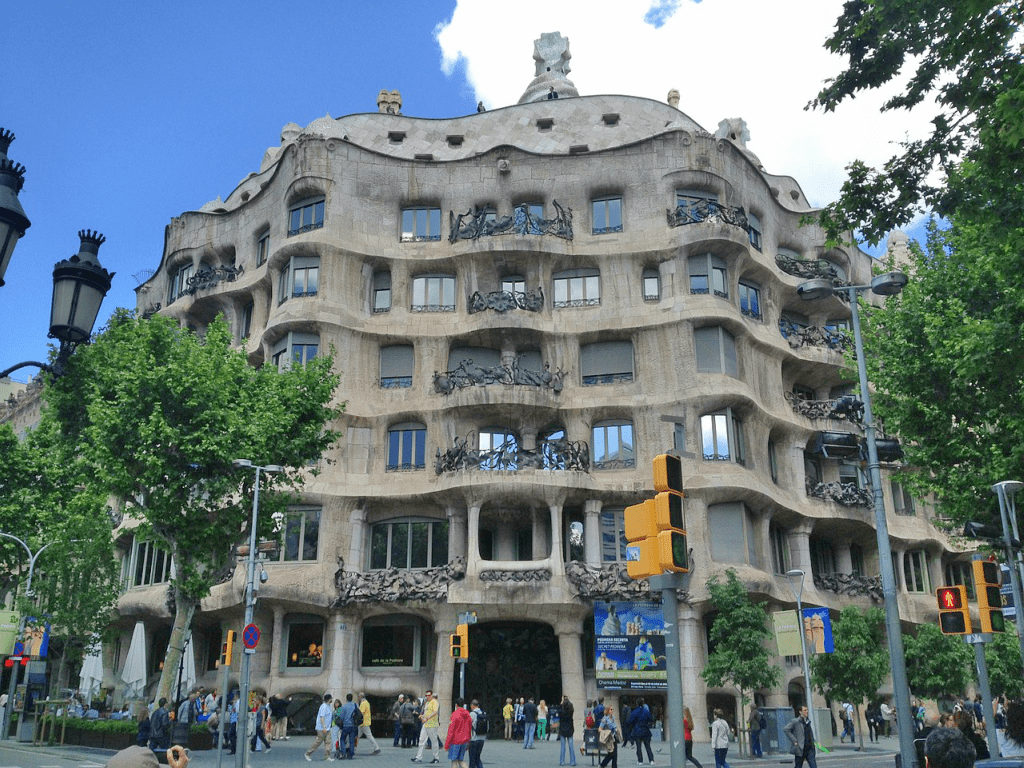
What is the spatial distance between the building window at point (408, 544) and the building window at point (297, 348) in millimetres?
7426

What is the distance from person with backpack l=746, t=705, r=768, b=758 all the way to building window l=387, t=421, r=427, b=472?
1593cm

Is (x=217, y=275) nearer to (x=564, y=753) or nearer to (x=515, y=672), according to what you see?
(x=515, y=672)

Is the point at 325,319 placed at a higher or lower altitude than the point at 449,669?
higher

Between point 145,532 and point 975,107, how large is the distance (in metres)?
24.8

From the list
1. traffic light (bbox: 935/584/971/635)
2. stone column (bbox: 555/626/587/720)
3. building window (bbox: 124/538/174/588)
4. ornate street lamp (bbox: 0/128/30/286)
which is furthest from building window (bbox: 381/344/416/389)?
ornate street lamp (bbox: 0/128/30/286)

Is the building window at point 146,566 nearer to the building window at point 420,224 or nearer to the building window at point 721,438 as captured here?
the building window at point 420,224

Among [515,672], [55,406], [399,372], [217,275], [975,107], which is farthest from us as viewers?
[217,275]

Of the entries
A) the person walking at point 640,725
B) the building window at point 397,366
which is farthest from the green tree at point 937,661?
the building window at point 397,366

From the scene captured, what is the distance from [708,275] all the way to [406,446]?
13.9 m

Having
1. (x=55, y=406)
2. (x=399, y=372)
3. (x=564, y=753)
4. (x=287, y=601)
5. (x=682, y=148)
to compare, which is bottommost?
(x=564, y=753)

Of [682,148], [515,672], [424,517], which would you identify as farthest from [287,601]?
[682,148]

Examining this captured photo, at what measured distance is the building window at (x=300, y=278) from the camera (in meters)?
40.7

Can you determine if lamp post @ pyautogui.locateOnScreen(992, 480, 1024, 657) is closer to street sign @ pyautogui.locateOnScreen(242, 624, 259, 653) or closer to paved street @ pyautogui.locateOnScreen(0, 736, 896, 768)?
paved street @ pyautogui.locateOnScreen(0, 736, 896, 768)

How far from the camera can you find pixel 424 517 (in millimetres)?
38656
